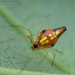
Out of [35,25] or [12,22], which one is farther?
[35,25]

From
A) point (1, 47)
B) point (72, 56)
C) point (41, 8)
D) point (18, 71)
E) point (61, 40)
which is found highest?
point (41, 8)

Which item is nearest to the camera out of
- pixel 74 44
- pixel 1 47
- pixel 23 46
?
pixel 1 47

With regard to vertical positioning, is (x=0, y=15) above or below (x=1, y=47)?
above

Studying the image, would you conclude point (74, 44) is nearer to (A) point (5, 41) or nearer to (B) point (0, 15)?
(A) point (5, 41)

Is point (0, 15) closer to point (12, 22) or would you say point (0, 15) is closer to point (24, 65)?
point (12, 22)

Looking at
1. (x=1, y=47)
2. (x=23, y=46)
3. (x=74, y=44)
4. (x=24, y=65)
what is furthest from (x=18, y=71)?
(x=74, y=44)

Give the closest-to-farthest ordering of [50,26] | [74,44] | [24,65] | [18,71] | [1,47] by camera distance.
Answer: [18,71] < [24,65] < [1,47] < [74,44] < [50,26]

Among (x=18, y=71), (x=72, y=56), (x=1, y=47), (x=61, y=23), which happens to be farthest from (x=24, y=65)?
(x=61, y=23)
